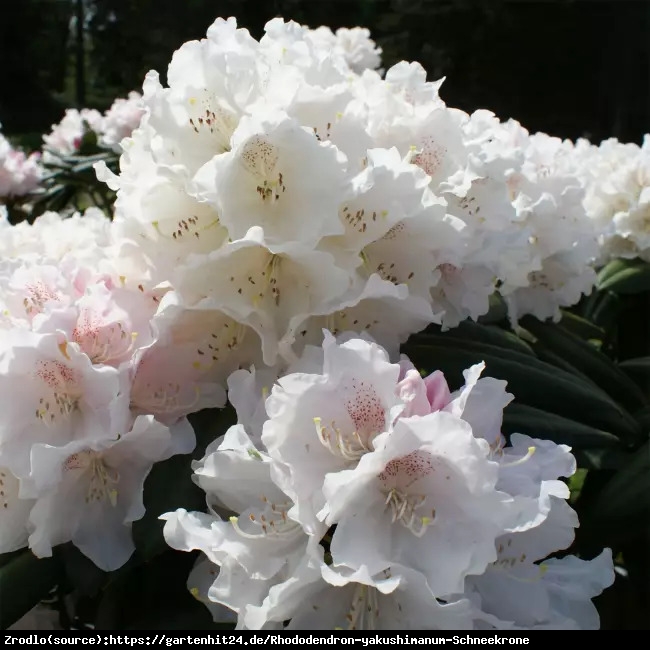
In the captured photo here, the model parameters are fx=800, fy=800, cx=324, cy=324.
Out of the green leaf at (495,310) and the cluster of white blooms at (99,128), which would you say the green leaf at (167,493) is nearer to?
the green leaf at (495,310)

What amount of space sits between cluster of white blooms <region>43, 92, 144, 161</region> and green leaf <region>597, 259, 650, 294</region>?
4.32 ft

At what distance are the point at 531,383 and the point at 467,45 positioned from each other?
7.41 metres

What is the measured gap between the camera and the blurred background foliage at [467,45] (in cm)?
679

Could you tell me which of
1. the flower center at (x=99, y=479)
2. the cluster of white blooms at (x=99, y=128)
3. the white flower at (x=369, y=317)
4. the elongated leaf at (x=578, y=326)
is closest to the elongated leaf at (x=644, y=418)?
the elongated leaf at (x=578, y=326)

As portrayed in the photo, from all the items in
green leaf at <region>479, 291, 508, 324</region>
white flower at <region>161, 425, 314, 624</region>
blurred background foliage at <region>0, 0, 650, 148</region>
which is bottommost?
blurred background foliage at <region>0, 0, 650, 148</region>

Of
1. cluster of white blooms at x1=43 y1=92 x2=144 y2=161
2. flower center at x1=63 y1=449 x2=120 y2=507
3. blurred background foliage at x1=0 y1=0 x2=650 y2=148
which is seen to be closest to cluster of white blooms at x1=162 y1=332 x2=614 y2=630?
flower center at x1=63 y1=449 x2=120 y2=507

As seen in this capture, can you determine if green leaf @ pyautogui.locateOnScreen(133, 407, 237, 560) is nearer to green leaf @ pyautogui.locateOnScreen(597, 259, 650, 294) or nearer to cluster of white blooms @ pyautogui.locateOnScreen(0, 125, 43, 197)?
green leaf @ pyautogui.locateOnScreen(597, 259, 650, 294)

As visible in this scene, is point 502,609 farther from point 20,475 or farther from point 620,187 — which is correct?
point 620,187

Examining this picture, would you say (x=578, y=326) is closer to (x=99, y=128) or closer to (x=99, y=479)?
(x=99, y=479)

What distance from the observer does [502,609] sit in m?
0.63

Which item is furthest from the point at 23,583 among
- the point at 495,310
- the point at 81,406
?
the point at 495,310

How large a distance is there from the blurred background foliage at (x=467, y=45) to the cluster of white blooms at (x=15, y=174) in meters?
3.79

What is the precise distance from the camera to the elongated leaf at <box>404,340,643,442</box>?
92cm

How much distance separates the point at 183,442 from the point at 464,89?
25.4 feet
